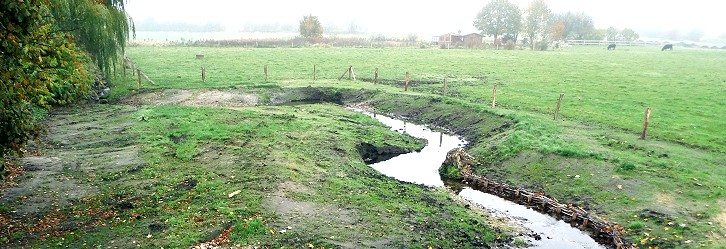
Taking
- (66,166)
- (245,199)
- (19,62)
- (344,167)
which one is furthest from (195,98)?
(19,62)

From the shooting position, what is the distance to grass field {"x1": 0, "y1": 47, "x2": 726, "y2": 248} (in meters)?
12.8

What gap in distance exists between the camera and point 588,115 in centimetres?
2630

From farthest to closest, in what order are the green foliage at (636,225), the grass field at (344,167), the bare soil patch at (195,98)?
the bare soil patch at (195,98), the green foliage at (636,225), the grass field at (344,167)

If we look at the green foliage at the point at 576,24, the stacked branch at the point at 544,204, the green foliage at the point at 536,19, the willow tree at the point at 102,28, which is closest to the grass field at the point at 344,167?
the stacked branch at the point at 544,204

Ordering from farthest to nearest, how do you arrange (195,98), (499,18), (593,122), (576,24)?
(576,24) < (499,18) < (195,98) < (593,122)

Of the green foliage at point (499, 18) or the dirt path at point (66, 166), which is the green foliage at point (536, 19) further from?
the dirt path at point (66, 166)

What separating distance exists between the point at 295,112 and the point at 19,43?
19.0m

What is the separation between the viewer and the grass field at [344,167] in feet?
42.1

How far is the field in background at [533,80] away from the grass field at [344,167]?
29 cm

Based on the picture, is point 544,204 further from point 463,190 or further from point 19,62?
point 19,62

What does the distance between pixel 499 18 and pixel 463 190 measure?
8912cm

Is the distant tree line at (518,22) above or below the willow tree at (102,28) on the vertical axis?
above

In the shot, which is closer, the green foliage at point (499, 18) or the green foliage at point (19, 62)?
the green foliage at point (19, 62)

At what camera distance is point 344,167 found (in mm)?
18125
